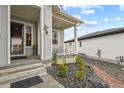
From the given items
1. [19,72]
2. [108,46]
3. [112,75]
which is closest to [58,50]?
[112,75]

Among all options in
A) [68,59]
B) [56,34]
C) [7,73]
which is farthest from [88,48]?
[7,73]

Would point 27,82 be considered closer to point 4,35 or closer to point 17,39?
point 4,35

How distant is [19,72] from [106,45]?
35.3 feet

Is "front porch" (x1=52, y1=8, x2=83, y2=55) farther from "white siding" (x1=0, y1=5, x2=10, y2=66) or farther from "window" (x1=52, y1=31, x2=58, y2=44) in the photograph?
"white siding" (x1=0, y1=5, x2=10, y2=66)

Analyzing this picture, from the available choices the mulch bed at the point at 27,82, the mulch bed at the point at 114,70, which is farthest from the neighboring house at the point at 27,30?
the mulch bed at the point at 114,70

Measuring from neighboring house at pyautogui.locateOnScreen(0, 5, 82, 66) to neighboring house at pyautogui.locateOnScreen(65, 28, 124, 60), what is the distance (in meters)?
2.90

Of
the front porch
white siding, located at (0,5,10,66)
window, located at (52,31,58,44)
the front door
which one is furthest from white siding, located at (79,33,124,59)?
white siding, located at (0,5,10,66)

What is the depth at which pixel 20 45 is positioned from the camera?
965cm

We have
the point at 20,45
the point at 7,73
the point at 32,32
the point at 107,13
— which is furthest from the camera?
the point at 107,13

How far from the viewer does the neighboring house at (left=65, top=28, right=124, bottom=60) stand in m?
13.7
